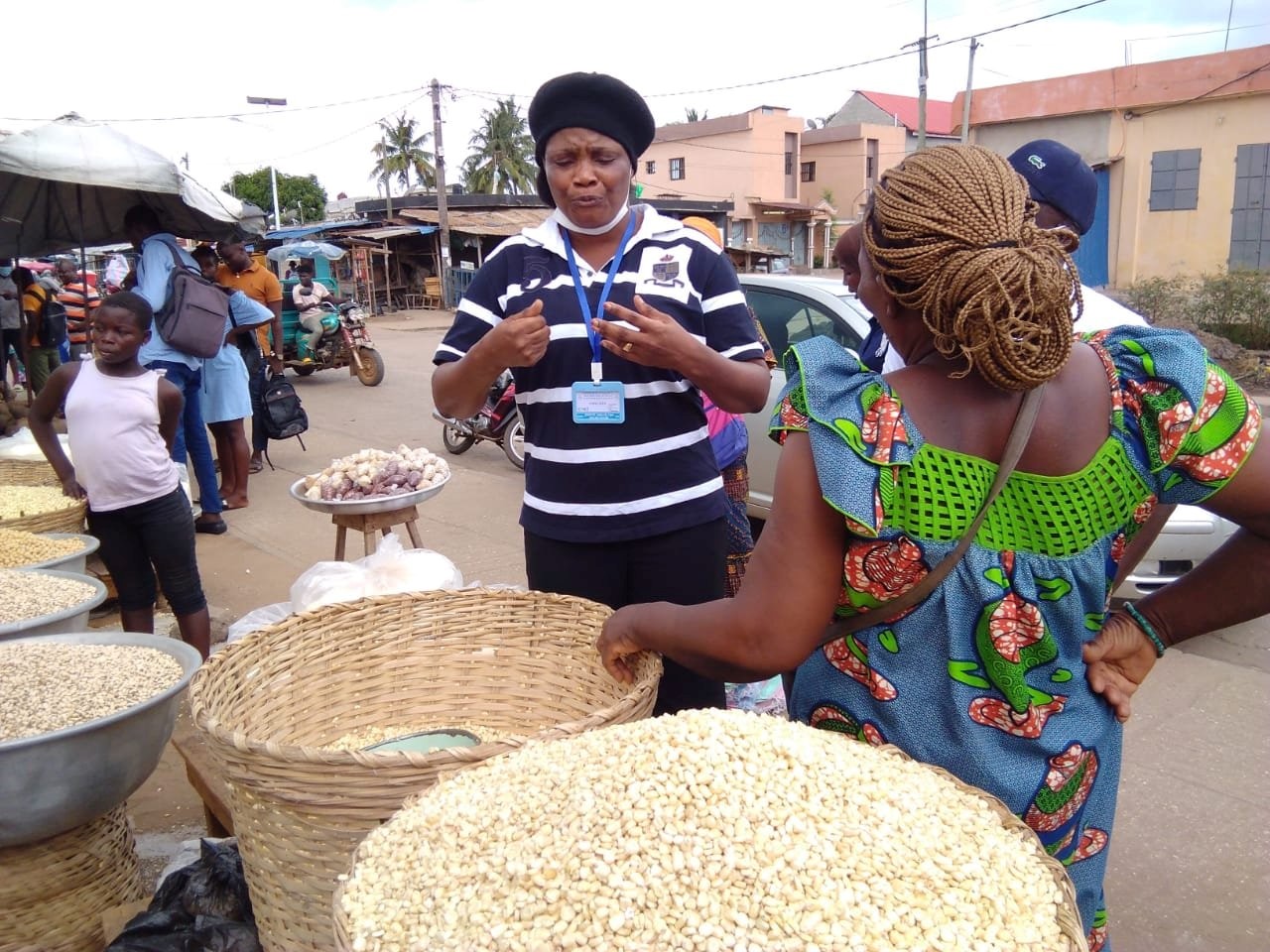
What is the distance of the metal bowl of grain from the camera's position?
1872 millimetres

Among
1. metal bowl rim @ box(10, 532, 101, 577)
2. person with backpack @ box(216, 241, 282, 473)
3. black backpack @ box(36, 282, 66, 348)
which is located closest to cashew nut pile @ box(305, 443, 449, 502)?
metal bowl rim @ box(10, 532, 101, 577)

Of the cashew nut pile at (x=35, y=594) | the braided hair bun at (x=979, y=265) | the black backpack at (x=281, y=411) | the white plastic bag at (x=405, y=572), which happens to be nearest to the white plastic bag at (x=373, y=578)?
the white plastic bag at (x=405, y=572)

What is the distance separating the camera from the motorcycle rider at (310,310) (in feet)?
41.1

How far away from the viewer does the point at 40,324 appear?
913 centimetres

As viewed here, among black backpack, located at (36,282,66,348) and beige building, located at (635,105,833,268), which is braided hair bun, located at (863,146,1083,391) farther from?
beige building, located at (635,105,833,268)

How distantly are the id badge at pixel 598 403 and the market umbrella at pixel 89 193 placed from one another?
4.19m

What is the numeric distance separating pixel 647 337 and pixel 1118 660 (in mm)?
984

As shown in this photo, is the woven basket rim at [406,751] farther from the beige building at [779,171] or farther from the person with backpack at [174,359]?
the beige building at [779,171]

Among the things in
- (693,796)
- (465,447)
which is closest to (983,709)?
(693,796)

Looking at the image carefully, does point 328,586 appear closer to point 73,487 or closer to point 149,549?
point 149,549

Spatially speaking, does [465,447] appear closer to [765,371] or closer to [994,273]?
[765,371]

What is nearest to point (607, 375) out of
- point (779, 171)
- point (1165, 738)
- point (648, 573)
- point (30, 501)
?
point (648, 573)

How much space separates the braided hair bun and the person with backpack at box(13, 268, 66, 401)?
9.31 meters

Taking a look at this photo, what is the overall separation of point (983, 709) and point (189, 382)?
5.53 m
